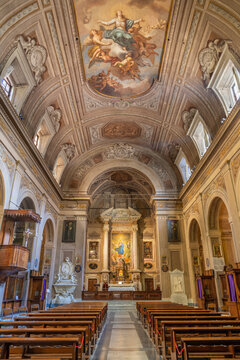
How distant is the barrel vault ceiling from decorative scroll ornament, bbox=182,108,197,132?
1.00ft

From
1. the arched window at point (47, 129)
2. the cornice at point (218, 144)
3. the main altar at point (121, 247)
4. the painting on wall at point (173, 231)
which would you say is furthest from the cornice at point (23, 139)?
the main altar at point (121, 247)

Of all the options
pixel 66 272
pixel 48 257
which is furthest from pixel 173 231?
pixel 48 257

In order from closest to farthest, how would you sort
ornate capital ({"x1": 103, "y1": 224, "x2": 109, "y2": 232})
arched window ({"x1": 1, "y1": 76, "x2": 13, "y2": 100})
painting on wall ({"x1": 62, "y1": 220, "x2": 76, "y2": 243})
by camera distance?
1. arched window ({"x1": 1, "y1": 76, "x2": 13, "y2": 100})
2. painting on wall ({"x1": 62, "y1": 220, "x2": 76, "y2": 243})
3. ornate capital ({"x1": 103, "y1": 224, "x2": 109, "y2": 232})

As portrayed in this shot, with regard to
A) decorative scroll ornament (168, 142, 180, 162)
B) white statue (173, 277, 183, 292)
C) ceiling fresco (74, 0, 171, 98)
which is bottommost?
white statue (173, 277, 183, 292)

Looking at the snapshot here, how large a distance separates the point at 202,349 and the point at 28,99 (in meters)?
11.3

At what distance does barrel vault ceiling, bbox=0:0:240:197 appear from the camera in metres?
9.88

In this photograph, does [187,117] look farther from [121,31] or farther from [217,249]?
[217,249]

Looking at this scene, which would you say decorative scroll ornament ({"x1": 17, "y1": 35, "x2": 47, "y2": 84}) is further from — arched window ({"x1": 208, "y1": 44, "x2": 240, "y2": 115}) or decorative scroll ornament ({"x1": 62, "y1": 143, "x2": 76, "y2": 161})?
arched window ({"x1": 208, "y1": 44, "x2": 240, "y2": 115})

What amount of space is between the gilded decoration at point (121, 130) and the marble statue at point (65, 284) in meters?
8.70

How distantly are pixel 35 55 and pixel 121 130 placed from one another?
816 centimetres

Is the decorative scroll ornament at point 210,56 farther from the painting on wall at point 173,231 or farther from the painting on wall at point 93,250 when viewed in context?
the painting on wall at point 93,250

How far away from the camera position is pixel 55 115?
14469 millimetres

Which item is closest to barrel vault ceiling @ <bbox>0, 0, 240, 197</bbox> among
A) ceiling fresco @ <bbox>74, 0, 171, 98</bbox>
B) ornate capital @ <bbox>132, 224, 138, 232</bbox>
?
ceiling fresco @ <bbox>74, 0, 171, 98</bbox>

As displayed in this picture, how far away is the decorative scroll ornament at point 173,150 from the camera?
17.8 meters
